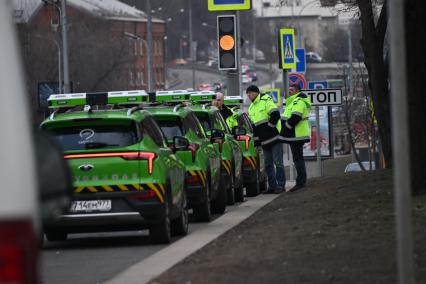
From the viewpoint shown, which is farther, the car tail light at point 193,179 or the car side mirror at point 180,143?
the car tail light at point 193,179

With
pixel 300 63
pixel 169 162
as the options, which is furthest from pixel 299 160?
pixel 300 63

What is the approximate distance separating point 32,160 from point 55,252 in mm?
10840

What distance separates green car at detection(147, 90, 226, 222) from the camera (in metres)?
18.0

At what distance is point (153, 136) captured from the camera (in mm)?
15391

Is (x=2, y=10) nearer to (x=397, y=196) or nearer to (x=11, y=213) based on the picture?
(x=11, y=213)

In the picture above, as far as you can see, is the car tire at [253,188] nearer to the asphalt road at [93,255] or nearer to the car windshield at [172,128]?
the car windshield at [172,128]

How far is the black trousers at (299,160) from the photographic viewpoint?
2292cm

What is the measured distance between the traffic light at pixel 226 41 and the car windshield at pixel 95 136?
1064 centimetres

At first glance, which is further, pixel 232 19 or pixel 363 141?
pixel 363 141

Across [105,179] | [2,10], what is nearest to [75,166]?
[105,179]

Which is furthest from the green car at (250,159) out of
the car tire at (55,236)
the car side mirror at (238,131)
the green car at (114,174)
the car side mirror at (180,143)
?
the green car at (114,174)

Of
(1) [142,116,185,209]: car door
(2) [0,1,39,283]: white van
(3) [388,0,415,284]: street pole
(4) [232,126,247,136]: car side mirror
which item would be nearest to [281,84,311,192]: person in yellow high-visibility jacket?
(4) [232,126,247,136]: car side mirror

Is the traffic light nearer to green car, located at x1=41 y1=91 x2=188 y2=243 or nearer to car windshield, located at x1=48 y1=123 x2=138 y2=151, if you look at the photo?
green car, located at x1=41 y1=91 x2=188 y2=243

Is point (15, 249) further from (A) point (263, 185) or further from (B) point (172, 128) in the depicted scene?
(A) point (263, 185)
